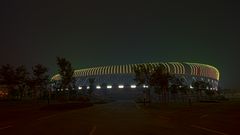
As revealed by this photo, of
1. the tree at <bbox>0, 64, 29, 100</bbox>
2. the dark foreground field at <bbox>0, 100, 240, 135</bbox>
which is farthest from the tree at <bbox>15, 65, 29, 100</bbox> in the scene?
the dark foreground field at <bbox>0, 100, 240, 135</bbox>

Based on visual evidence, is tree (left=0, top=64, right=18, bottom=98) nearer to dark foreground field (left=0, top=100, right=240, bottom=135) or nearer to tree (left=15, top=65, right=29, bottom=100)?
tree (left=15, top=65, right=29, bottom=100)

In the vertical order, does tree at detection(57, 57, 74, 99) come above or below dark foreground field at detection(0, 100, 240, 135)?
above

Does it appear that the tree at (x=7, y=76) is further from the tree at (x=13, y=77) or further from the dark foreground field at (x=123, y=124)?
the dark foreground field at (x=123, y=124)

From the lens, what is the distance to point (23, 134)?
526 inches

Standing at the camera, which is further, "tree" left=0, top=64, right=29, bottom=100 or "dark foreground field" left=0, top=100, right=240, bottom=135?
"tree" left=0, top=64, right=29, bottom=100

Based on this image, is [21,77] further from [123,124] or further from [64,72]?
[123,124]

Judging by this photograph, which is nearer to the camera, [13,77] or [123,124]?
[123,124]

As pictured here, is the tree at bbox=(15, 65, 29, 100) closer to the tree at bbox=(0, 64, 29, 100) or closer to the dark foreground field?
the tree at bbox=(0, 64, 29, 100)

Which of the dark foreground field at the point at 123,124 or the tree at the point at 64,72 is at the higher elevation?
the tree at the point at 64,72

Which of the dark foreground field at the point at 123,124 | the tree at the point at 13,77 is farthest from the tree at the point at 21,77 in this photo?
the dark foreground field at the point at 123,124

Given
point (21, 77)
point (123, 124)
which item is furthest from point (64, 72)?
point (123, 124)

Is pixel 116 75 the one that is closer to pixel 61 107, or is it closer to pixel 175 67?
pixel 175 67

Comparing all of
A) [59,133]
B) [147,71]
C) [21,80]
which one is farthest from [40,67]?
[59,133]

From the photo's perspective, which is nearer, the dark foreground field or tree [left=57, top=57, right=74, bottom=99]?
the dark foreground field
